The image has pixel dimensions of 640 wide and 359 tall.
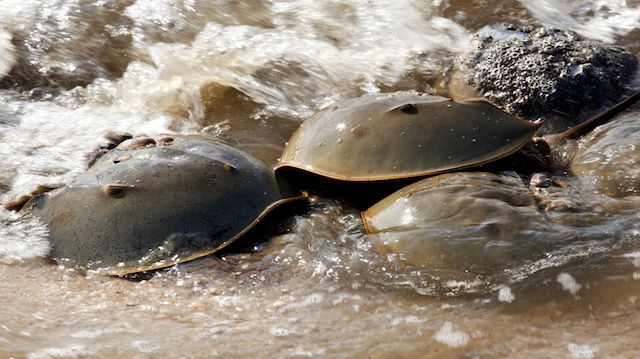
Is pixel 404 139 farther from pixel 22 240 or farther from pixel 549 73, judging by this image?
pixel 22 240

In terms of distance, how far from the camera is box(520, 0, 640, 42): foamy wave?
5059mm

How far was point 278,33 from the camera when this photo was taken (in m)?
4.98

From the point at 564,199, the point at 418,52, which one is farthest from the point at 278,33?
the point at 564,199

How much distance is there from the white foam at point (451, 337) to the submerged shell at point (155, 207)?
895 mm

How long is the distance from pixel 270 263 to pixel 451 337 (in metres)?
0.79

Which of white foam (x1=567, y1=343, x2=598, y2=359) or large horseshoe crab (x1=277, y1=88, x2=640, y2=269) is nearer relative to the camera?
white foam (x1=567, y1=343, x2=598, y2=359)

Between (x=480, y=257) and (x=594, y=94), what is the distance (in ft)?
6.25

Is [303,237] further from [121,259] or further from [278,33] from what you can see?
[278,33]

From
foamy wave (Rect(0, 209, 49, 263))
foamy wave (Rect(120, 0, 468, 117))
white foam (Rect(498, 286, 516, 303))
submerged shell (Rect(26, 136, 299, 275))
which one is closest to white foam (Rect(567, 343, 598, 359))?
white foam (Rect(498, 286, 516, 303))

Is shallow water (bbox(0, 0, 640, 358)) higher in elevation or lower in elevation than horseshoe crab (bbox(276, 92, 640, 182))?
lower

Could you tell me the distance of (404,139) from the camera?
299 centimetres

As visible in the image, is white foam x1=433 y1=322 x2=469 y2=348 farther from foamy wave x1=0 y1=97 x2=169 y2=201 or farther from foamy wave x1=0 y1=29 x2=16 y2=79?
foamy wave x1=0 y1=29 x2=16 y2=79

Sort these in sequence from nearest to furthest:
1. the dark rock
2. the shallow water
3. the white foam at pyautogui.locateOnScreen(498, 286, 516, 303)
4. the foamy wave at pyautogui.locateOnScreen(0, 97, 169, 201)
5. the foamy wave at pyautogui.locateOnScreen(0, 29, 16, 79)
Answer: the shallow water
the white foam at pyautogui.locateOnScreen(498, 286, 516, 303)
the foamy wave at pyautogui.locateOnScreen(0, 97, 169, 201)
the dark rock
the foamy wave at pyautogui.locateOnScreen(0, 29, 16, 79)

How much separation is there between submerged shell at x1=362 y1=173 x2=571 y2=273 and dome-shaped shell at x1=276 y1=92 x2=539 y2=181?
12 cm
